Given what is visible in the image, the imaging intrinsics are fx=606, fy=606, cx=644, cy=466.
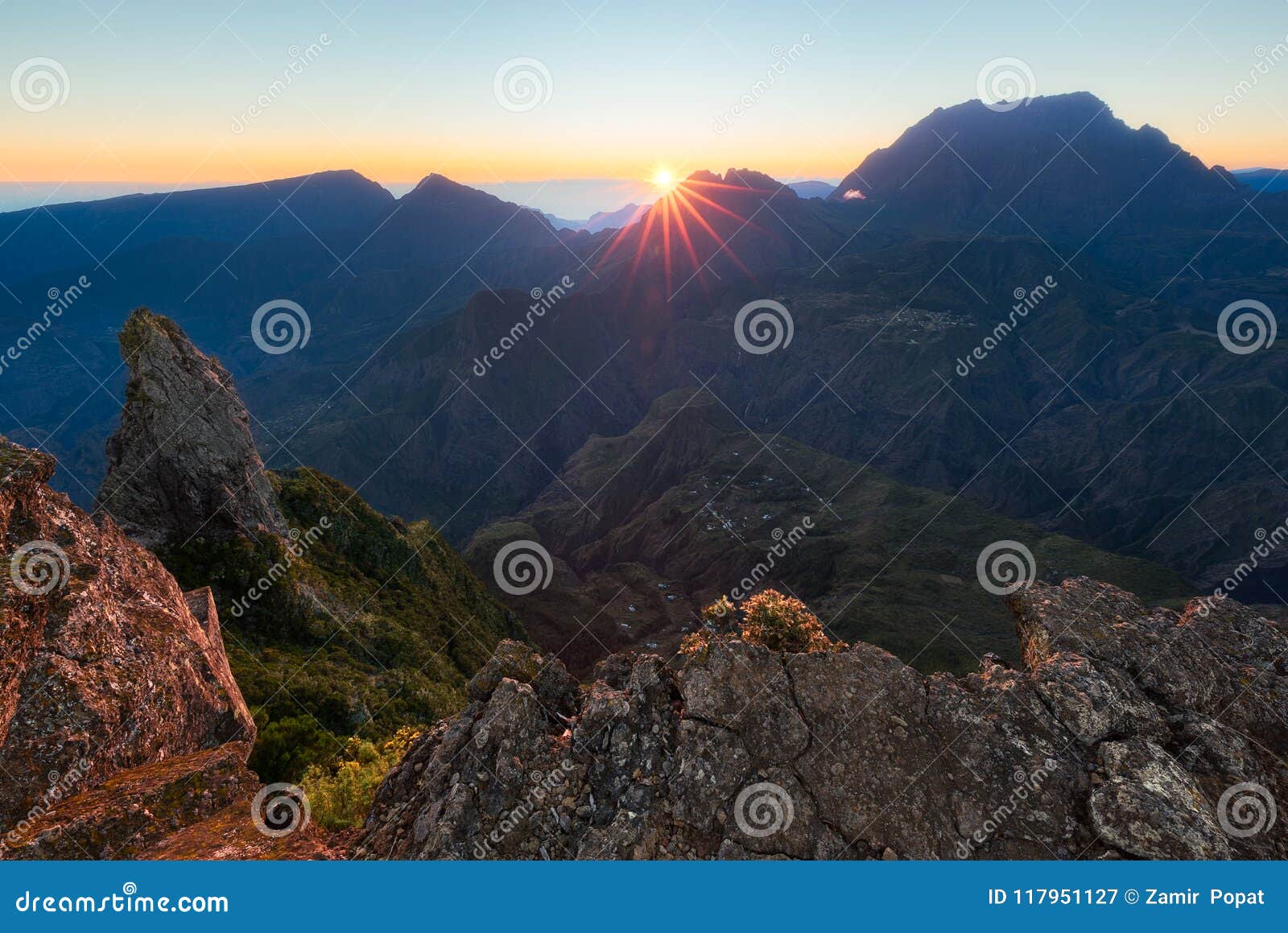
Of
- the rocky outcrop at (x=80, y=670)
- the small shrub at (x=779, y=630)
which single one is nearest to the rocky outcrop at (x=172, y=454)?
the rocky outcrop at (x=80, y=670)

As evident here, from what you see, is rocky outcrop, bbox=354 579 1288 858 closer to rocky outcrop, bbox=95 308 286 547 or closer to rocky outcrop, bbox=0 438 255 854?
rocky outcrop, bbox=0 438 255 854

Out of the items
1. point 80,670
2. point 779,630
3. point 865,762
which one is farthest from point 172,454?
point 865,762

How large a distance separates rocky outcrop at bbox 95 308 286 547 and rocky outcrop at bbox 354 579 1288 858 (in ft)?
100

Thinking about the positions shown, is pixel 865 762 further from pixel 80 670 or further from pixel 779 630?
pixel 80 670

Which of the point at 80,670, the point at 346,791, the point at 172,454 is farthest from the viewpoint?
the point at 172,454

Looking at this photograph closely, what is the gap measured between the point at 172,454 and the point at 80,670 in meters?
27.0

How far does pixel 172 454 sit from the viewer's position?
114ft

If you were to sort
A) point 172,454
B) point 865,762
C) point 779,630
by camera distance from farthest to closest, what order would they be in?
point 172,454
point 779,630
point 865,762

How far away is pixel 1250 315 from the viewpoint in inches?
7815

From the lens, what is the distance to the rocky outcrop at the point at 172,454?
3334cm

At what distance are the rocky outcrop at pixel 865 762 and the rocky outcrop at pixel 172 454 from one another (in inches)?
1204

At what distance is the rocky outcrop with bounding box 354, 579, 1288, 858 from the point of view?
412 inches

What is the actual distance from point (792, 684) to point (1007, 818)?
4.15 m

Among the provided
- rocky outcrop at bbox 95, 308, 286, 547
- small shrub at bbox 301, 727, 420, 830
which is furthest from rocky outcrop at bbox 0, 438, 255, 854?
rocky outcrop at bbox 95, 308, 286, 547
